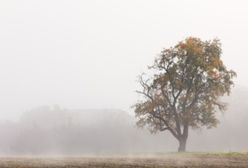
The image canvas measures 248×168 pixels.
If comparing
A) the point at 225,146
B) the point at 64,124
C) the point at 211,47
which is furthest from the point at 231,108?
the point at 211,47

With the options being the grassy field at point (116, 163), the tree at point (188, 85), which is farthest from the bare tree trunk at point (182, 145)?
the grassy field at point (116, 163)

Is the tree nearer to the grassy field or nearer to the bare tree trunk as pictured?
the bare tree trunk

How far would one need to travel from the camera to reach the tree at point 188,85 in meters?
71.9

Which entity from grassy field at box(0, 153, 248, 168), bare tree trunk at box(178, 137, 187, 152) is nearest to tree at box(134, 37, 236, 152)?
bare tree trunk at box(178, 137, 187, 152)

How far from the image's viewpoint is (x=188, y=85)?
2840 inches

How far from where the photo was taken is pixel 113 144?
10456cm

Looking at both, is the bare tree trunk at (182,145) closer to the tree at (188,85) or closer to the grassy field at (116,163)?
the tree at (188,85)

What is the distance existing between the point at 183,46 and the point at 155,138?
49.8 meters

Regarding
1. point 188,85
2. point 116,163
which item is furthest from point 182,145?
point 116,163

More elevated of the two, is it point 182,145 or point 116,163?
point 182,145

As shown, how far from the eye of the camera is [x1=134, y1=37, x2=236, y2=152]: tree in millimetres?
71875

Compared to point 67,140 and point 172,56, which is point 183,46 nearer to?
point 172,56

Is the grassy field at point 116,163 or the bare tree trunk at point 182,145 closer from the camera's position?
the grassy field at point 116,163

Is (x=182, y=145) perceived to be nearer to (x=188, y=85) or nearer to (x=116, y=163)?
(x=188, y=85)
